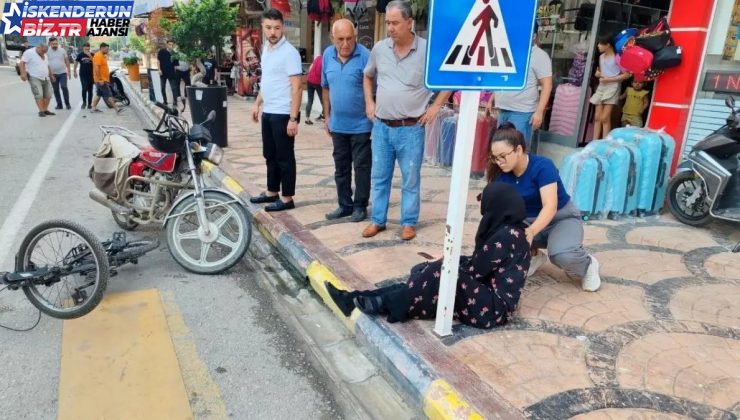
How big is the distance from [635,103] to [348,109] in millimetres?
3597

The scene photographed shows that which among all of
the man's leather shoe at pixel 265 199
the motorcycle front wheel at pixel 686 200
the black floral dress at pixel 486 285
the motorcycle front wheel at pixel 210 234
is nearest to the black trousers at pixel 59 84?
the man's leather shoe at pixel 265 199

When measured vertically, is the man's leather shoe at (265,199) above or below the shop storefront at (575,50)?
below

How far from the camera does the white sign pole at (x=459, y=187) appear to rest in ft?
8.66

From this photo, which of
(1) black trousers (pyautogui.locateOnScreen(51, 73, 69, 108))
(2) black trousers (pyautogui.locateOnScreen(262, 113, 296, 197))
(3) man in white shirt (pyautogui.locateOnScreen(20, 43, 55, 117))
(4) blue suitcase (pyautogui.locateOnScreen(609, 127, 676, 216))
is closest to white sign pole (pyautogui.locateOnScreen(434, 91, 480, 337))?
(2) black trousers (pyautogui.locateOnScreen(262, 113, 296, 197))

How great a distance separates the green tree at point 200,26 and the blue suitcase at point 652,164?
42.6ft

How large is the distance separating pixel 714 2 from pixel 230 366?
540 centimetres

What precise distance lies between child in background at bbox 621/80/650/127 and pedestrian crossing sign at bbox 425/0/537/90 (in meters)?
4.18

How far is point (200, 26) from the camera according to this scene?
15.0 metres

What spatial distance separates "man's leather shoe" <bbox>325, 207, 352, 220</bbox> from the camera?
16.7 feet

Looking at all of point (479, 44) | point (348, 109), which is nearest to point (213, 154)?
point (348, 109)

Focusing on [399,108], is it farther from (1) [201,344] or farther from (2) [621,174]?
(2) [621,174]

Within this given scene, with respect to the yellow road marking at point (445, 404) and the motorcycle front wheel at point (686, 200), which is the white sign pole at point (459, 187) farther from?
the motorcycle front wheel at point (686, 200)

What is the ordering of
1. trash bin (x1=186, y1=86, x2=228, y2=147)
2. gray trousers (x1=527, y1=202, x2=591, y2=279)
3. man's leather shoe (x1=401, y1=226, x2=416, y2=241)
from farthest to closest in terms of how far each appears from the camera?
trash bin (x1=186, y1=86, x2=228, y2=147)
man's leather shoe (x1=401, y1=226, x2=416, y2=241)
gray trousers (x1=527, y1=202, x2=591, y2=279)

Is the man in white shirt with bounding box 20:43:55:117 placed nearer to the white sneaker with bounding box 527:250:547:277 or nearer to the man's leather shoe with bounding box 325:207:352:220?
the man's leather shoe with bounding box 325:207:352:220
